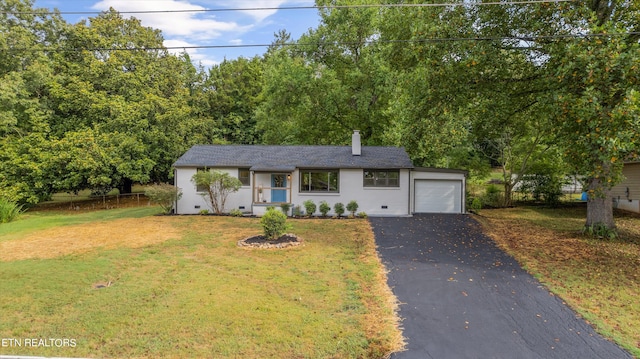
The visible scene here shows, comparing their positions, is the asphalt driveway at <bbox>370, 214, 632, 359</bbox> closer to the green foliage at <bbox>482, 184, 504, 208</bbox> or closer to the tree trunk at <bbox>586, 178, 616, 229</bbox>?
the tree trunk at <bbox>586, 178, 616, 229</bbox>

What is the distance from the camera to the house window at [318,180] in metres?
16.5

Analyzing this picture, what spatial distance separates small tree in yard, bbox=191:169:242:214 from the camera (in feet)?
50.3

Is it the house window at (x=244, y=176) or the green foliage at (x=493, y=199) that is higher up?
the house window at (x=244, y=176)

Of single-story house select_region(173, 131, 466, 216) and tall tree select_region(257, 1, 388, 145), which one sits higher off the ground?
tall tree select_region(257, 1, 388, 145)

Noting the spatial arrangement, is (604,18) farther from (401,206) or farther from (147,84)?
(147,84)

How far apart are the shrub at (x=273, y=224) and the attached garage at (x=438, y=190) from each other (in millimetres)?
8479

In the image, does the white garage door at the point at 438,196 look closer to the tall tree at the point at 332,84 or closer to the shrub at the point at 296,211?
the shrub at the point at 296,211

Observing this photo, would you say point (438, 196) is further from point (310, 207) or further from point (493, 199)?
point (310, 207)

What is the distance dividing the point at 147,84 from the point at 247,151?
12636 millimetres

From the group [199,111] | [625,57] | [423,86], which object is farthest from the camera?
[199,111]

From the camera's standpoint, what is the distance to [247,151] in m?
18.2

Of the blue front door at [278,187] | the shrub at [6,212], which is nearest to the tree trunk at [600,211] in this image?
the blue front door at [278,187]

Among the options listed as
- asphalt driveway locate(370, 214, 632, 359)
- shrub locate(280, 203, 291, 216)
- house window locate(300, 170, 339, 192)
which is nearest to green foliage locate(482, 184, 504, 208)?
house window locate(300, 170, 339, 192)

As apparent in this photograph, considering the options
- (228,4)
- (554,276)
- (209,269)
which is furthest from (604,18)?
(209,269)
